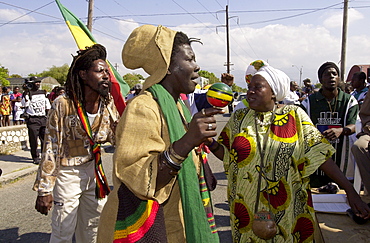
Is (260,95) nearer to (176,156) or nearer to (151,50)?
(151,50)

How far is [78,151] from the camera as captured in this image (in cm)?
291

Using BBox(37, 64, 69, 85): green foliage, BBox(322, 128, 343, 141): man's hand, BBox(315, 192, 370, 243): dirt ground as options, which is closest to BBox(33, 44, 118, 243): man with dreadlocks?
BBox(315, 192, 370, 243): dirt ground

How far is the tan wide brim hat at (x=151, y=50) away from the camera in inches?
69.3

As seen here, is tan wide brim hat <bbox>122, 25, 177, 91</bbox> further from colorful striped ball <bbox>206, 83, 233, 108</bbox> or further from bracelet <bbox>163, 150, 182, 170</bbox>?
bracelet <bbox>163, 150, 182, 170</bbox>

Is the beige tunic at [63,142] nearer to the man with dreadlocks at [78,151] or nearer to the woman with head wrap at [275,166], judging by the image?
the man with dreadlocks at [78,151]

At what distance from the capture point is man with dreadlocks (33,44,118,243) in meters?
2.74

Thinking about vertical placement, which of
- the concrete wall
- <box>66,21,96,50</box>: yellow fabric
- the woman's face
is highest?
<box>66,21,96,50</box>: yellow fabric

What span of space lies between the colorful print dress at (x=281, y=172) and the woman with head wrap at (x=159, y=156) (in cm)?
55

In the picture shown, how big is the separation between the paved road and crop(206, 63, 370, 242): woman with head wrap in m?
1.67

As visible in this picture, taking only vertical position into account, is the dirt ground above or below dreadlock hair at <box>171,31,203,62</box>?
below

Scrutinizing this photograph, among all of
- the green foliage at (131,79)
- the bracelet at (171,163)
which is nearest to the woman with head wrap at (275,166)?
the bracelet at (171,163)

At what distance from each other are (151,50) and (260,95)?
1022 millimetres

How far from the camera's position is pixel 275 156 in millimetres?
2385

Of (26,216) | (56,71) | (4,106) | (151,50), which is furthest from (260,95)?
(56,71)
